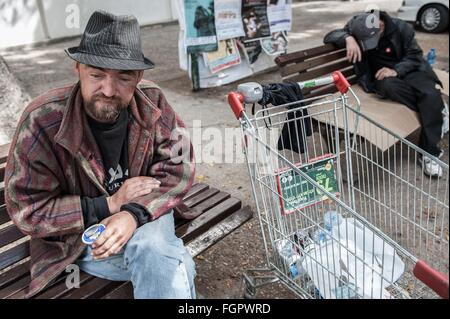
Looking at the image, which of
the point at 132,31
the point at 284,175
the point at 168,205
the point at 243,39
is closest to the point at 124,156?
the point at 168,205

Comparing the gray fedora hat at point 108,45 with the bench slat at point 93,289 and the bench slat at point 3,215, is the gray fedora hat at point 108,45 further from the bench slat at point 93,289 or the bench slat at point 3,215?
the bench slat at point 93,289

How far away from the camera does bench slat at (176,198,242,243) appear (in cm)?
238

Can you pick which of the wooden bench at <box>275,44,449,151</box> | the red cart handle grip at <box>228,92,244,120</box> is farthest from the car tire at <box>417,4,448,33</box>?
the red cart handle grip at <box>228,92,244,120</box>

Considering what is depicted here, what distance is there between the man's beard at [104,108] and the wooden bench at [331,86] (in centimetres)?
211

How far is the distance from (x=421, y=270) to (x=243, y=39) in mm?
5749

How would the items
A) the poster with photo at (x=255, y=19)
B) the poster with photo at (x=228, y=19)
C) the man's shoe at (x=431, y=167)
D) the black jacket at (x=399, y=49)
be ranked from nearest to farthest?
1. the man's shoe at (x=431, y=167)
2. the black jacket at (x=399, y=49)
3. the poster with photo at (x=228, y=19)
4. the poster with photo at (x=255, y=19)

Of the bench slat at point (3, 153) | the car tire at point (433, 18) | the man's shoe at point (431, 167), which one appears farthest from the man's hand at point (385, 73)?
the car tire at point (433, 18)

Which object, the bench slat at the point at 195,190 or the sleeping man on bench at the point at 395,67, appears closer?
the bench slat at the point at 195,190

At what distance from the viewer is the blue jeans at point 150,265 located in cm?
182

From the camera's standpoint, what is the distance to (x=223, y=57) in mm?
6336

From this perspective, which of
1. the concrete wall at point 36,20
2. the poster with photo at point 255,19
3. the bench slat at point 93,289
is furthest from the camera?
the concrete wall at point 36,20

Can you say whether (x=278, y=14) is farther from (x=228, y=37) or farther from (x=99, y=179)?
(x=99, y=179)
